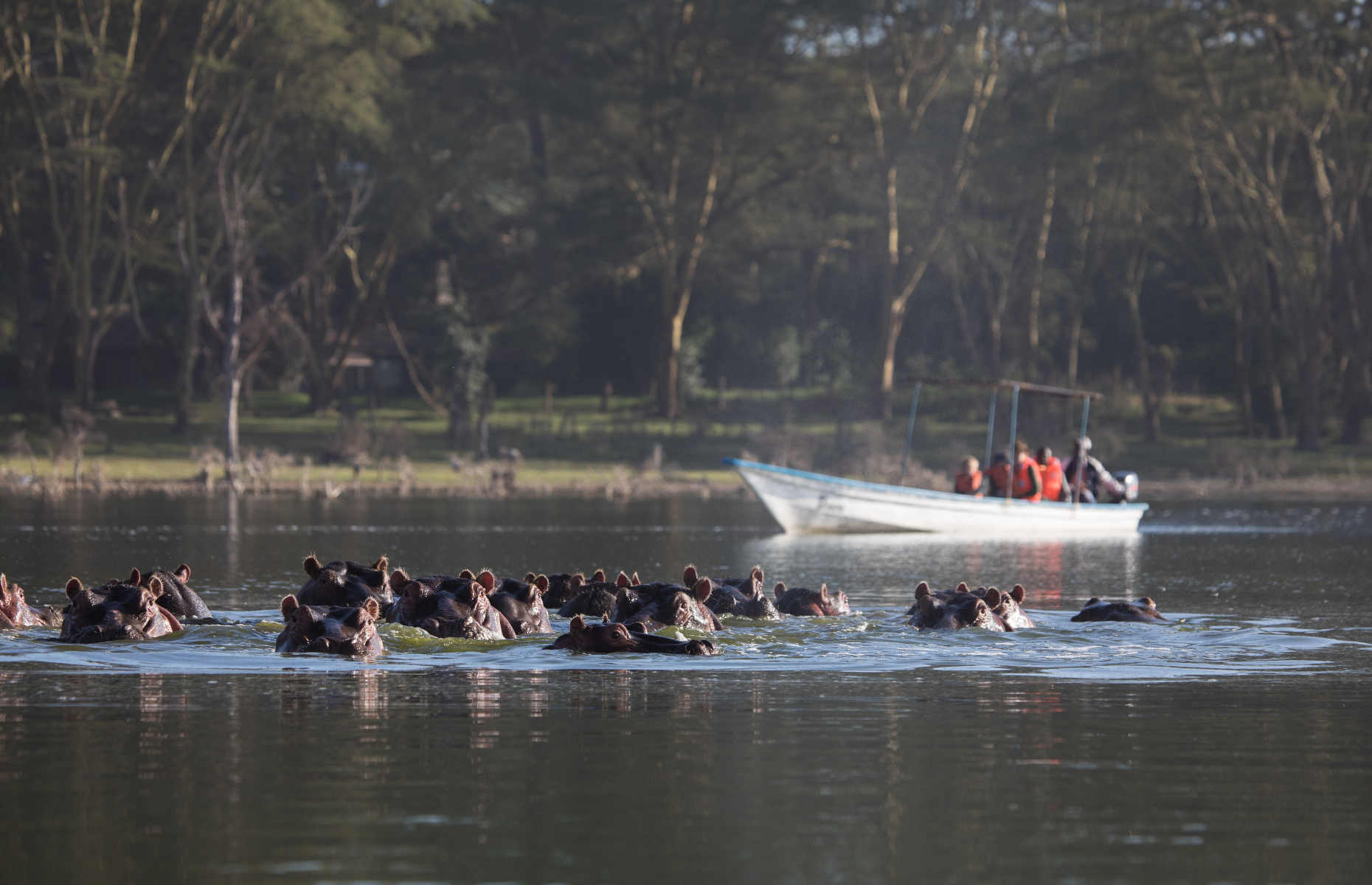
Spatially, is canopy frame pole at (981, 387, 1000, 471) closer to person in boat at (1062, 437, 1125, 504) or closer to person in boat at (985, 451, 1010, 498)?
person in boat at (985, 451, 1010, 498)

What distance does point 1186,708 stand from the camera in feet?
46.8

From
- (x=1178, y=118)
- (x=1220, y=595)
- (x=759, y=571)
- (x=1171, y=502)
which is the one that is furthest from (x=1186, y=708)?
(x=1178, y=118)

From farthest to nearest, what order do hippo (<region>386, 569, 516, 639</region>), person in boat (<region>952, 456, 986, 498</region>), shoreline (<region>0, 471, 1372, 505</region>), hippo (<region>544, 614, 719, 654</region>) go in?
shoreline (<region>0, 471, 1372, 505</region>), person in boat (<region>952, 456, 986, 498</region>), hippo (<region>386, 569, 516, 639</region>), hippo (<region>544, 614, 719, 654</region>)

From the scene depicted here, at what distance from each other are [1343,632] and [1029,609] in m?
3.59

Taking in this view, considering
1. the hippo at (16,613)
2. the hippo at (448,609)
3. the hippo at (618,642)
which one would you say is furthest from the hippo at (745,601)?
the hippo at (16,613)

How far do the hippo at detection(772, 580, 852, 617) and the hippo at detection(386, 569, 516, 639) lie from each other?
12.3 ft

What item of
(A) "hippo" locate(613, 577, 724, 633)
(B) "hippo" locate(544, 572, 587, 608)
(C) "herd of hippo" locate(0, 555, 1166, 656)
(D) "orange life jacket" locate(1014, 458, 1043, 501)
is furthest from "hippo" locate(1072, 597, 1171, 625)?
(D) "orange life jacket" locate(1014, 458, 1043, 501)

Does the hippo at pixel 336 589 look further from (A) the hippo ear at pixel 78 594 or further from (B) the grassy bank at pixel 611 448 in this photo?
(B) the grassy bank at pixel 611 448

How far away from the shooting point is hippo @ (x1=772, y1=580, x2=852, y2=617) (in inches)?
806

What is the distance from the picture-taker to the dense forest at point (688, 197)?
6069cm

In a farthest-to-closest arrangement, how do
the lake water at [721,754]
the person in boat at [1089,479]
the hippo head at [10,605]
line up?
the person in boat at [1089,479], the hippo head at [10,605], the lake water at [721,754]

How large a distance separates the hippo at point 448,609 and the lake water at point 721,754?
0.20 metres

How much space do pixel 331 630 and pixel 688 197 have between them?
52979 millimetres

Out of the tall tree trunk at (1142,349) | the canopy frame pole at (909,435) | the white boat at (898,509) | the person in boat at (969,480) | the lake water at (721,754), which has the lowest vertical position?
the lake water at (721,754)
